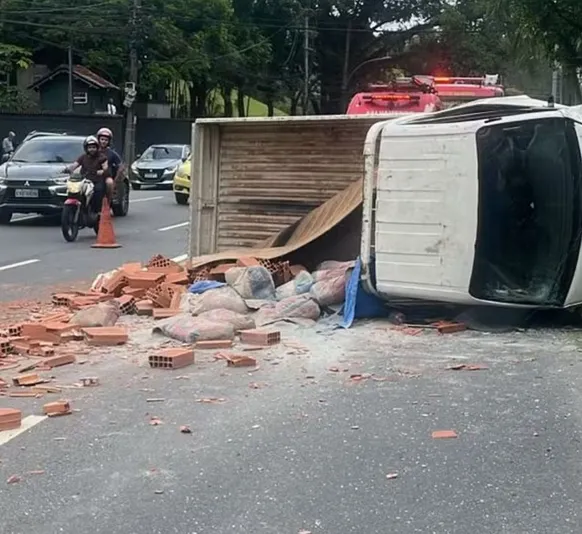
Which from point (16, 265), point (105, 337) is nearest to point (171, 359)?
point (105, 337)

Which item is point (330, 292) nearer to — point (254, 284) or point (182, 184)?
point (254, 284)

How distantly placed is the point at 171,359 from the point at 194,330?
0.86 meters

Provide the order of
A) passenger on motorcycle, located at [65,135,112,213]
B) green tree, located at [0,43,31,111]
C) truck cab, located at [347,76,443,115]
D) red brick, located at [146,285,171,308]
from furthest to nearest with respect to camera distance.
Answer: green tree, located at [0,43,31,111], truck cab, located at [347,76,443,115], passenger on motorcycle, located at [65,135,112,213], red brick, located at [146,285,171,308]

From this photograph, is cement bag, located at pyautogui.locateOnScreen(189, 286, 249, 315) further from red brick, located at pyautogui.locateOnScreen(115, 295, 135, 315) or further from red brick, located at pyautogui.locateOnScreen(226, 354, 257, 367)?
red brick, located at pyautogui.locateOnScreen(226, 354, 257, 367)

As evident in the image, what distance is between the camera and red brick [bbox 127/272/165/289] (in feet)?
32.6

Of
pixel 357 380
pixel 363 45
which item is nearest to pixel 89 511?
pixel 357 380

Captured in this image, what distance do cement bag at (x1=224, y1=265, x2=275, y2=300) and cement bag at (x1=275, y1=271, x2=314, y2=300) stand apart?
3.3 inches

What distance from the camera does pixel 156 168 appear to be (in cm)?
3403

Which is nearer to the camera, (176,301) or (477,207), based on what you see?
(477,207)

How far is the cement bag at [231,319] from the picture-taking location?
8.26 meters

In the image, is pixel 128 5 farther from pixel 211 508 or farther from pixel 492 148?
pixel 211 508

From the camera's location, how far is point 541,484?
16.2 ft

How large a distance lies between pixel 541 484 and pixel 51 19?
4653cm

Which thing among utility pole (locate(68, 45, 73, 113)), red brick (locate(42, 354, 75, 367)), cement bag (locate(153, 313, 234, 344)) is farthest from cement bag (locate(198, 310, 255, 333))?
utility pole (locate(68, 45, 73, 113))
